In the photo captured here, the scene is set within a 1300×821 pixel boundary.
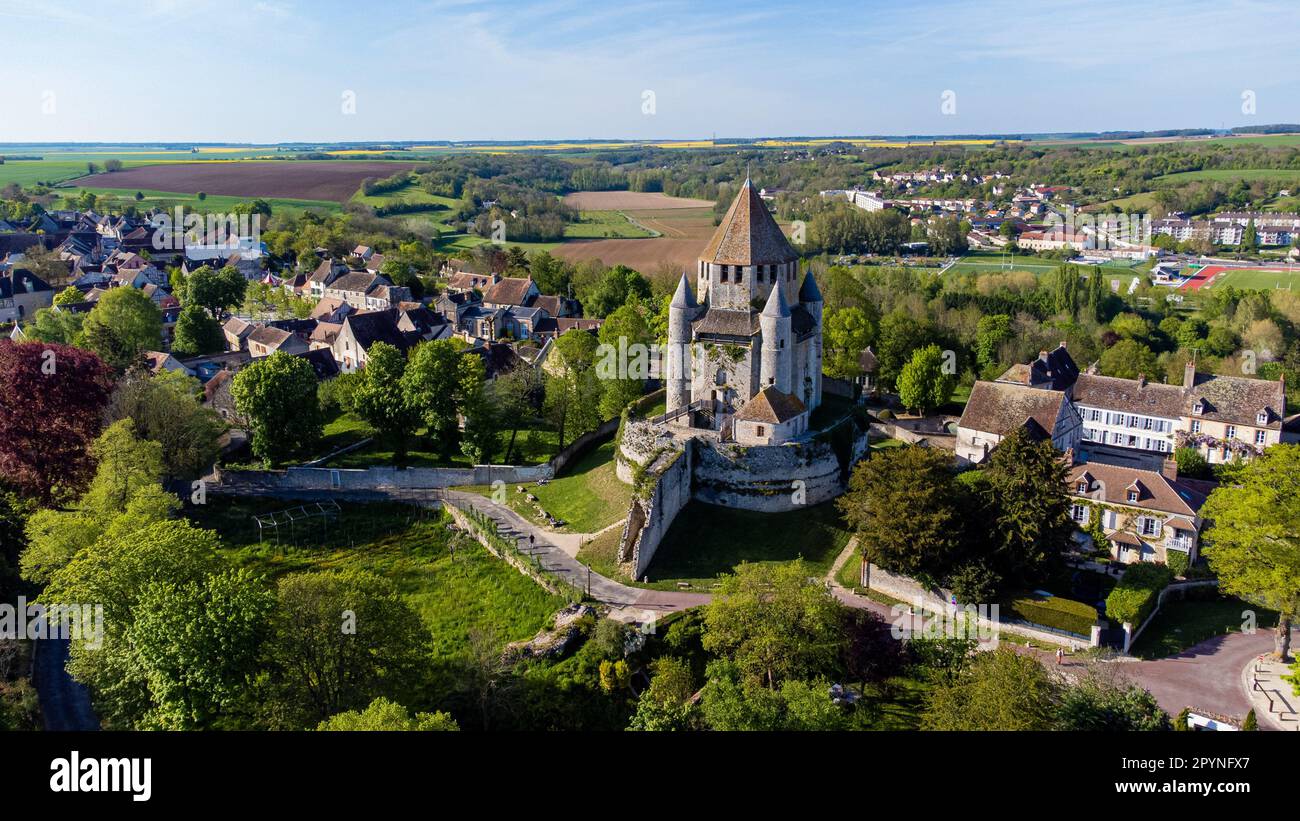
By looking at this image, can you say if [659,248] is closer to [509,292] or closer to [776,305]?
[509,292]

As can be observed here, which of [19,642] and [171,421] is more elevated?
[171,421]

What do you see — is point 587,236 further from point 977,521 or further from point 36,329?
point 977,521

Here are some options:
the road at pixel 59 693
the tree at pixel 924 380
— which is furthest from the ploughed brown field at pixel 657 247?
the road at pixel 59 693

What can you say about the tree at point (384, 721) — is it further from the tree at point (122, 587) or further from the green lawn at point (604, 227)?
the green lawn at point (604, 227)

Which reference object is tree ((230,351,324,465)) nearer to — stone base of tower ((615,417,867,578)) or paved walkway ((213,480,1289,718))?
paved walkway ((213,480,1289,718))

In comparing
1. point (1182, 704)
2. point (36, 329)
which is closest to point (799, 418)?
point (1182, 704)

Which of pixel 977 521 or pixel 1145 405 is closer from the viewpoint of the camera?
pixel 977 521
